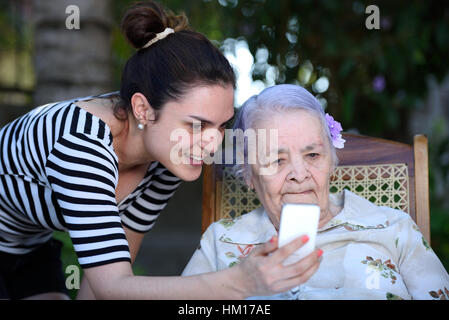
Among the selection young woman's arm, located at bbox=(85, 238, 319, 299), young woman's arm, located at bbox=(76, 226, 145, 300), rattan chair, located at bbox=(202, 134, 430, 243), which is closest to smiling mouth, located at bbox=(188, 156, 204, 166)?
young woman's arm, located at bbox=(85, 238, 319, 299)

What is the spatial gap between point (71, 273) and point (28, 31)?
5333mm

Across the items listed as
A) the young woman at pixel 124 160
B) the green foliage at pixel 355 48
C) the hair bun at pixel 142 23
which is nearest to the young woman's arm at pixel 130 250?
the young woman at pixel 124 160

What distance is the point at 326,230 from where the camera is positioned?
1915mm

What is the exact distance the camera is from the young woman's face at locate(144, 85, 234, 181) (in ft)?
5.66

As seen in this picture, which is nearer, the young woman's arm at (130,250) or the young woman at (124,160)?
the young woman at (124,160)

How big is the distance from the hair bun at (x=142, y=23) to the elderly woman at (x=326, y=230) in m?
0.46

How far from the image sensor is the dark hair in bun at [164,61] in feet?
5.76

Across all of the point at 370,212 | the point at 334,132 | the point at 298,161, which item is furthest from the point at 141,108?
the point at 370,212

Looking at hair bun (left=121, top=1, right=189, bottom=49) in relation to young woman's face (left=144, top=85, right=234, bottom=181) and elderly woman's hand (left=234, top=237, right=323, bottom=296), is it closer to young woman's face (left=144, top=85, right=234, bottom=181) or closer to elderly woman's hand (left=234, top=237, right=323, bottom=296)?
young woman's face (left=144, top=85, right=234, bottom=181)

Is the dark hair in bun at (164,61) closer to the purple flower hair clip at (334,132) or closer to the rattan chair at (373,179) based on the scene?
the purple flower hair clip at (334,132)

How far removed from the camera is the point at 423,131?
731 cm

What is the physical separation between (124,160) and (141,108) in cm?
28
